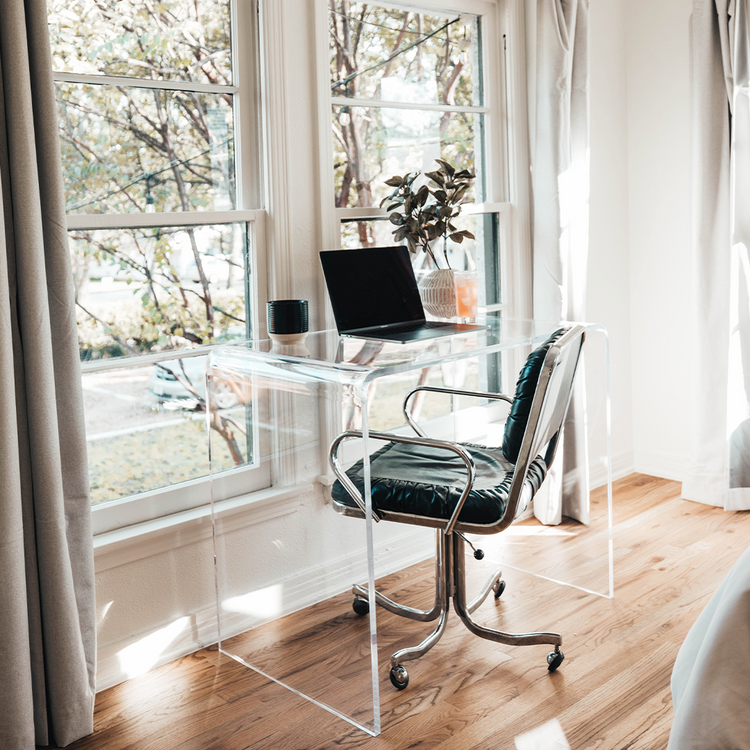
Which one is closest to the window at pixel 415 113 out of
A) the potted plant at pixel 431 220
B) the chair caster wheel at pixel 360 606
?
the potted plant at pixel 431 220

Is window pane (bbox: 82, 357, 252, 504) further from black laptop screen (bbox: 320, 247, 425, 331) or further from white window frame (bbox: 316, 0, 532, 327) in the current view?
white window frame (bbox: 316, 0, 532, 327)

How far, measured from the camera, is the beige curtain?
1680mm

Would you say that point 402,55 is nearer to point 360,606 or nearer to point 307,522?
point 307,522

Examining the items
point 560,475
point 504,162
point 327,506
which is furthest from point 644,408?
point 327,506

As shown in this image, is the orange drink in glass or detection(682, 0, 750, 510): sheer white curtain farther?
detection(682, 0, 750, 510): sheer white curtain

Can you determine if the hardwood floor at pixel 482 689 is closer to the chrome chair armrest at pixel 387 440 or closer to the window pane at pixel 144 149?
the chrome chair armrest at pixel 387 440

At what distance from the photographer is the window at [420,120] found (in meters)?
2.55

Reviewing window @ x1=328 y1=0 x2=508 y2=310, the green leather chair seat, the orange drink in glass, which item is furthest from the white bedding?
window @ x1=328 y1=0 x2=508 y2=310

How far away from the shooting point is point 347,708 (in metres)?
1.98

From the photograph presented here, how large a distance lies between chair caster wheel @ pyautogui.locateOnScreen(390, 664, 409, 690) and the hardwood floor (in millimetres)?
22

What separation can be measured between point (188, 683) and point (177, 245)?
1169 mm

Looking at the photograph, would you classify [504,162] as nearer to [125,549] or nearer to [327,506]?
[327,506]

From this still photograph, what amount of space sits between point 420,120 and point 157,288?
114 centimetres

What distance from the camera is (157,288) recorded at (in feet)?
7.20
